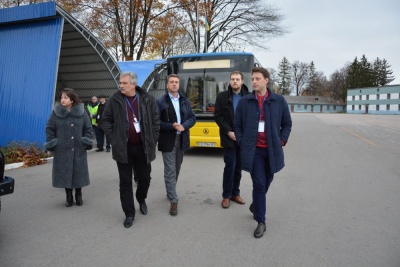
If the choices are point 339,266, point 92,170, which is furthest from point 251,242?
point 92,170

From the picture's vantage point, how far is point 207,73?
28.9ft

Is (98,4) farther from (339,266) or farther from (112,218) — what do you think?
(339,266)

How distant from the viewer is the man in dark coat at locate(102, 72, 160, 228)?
3648 mm

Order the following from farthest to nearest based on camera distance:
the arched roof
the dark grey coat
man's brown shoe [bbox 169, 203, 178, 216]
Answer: the arched roof < the dark grey coat < man's brown shoe [bbox 169, 203, 178, 216]

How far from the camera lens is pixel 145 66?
1900cm

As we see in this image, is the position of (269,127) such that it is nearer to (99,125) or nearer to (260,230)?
(260,230)

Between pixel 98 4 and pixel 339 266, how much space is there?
877 inches

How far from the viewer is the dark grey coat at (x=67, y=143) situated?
4.38 metres

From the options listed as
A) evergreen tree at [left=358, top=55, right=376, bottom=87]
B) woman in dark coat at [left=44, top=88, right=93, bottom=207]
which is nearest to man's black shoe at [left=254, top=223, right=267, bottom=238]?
woman in dark coat at [left=44, top=88, right=93, bottom=207]

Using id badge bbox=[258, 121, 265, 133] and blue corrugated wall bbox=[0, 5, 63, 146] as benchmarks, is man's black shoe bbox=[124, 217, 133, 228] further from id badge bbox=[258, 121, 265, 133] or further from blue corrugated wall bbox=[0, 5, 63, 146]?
blue corrugated wall bbox=[0, 5, 63, 146]

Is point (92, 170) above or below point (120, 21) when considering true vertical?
below

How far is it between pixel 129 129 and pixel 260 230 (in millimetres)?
2045

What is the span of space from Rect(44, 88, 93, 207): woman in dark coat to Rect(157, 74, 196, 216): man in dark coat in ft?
4.13

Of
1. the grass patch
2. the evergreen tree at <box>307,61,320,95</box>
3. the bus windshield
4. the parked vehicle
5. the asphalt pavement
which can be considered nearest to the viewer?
the asphalt pavement
